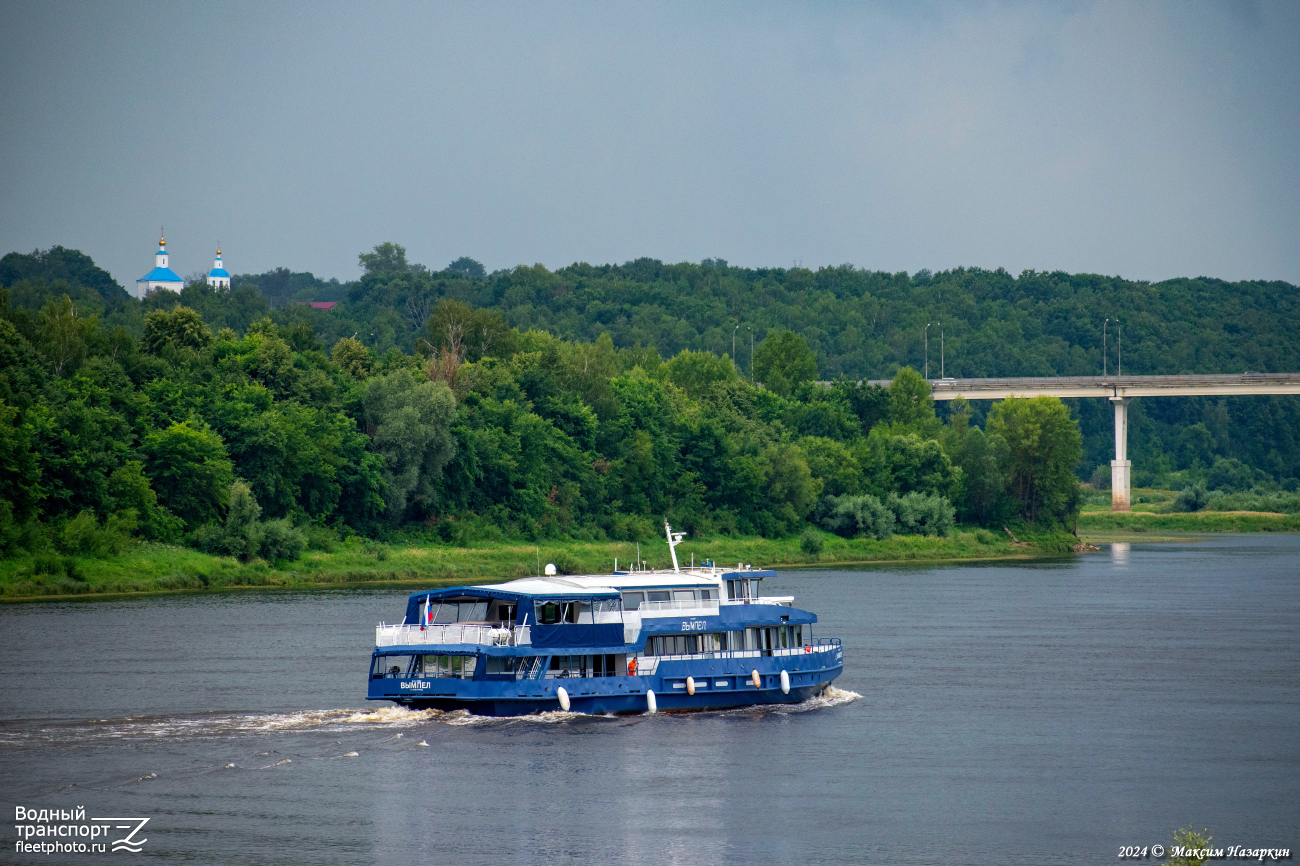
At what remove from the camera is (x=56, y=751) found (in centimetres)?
4534

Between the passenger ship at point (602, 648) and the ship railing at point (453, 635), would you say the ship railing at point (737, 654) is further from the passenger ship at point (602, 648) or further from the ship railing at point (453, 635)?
the ship railing at point (453, 635)

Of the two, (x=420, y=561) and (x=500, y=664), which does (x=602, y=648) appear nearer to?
(x=500, y=664)

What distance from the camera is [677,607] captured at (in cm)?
5619

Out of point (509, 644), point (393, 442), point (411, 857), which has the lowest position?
point (411, 857)

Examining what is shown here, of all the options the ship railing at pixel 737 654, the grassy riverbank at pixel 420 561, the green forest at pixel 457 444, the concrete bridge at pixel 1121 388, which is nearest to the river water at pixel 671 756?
the ship railing at pixel 737 654

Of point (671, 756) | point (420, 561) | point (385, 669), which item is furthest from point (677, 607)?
point (420, 561)

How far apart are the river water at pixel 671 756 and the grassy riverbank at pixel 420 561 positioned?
1407cm

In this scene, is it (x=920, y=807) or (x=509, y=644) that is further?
(x=509, y=644)

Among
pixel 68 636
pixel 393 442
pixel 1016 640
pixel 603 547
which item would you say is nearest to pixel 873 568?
pixel 603 547

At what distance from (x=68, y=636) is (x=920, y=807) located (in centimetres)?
4280

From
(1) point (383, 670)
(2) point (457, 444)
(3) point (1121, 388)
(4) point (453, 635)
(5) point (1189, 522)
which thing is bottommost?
(1) point (383, 670)

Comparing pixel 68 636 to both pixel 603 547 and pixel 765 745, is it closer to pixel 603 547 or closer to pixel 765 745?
pixel 765 745

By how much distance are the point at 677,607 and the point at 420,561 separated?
53797mm

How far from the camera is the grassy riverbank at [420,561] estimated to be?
87.6 meters
